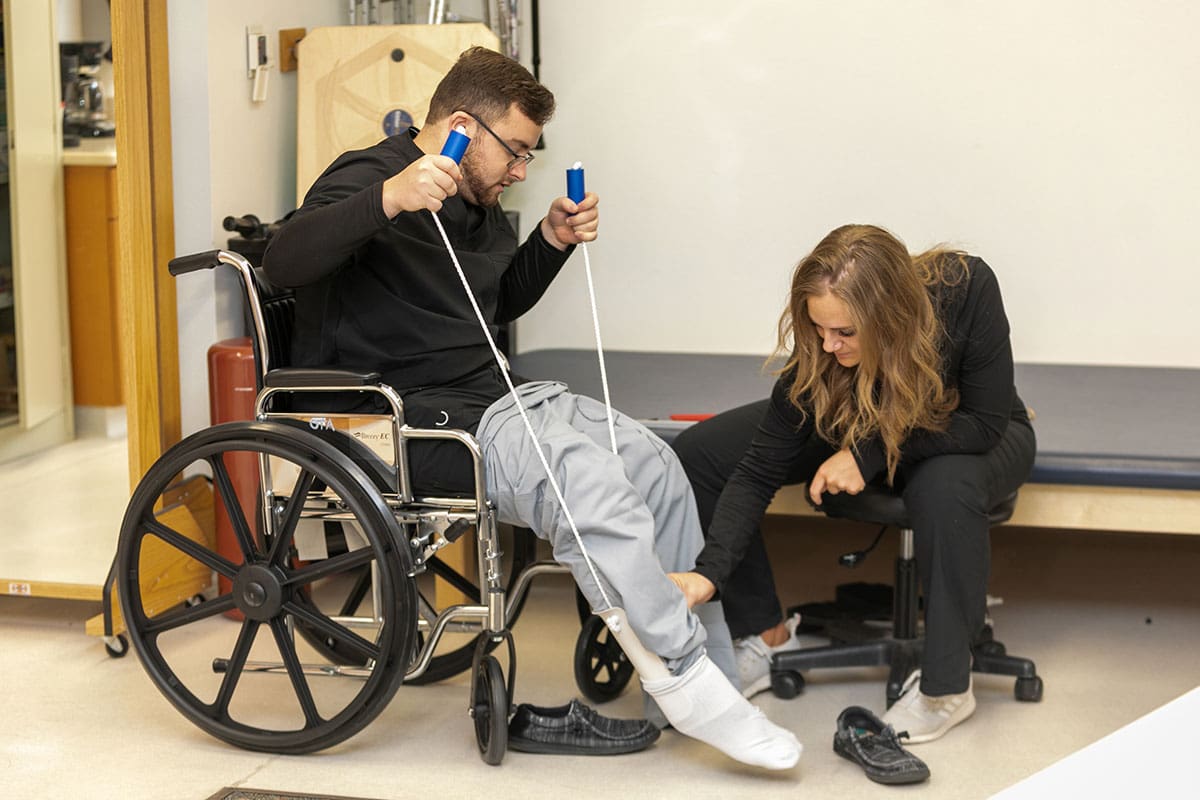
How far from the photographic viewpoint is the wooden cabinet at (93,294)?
10.5 ft

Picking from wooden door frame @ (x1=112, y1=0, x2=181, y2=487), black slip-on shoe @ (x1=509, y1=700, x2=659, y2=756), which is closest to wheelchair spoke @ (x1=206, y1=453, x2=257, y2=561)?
black slip-on shoe @ (x1=509, y1=700, x2=659, y2=756)

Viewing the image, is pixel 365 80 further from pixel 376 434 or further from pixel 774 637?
pixel 774 637

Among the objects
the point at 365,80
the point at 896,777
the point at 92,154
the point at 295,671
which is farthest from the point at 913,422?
the point at 92,154

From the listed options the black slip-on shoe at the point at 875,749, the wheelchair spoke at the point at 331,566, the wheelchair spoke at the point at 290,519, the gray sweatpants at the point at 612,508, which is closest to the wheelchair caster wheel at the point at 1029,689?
the black slip-on shoe at the point at 875,749

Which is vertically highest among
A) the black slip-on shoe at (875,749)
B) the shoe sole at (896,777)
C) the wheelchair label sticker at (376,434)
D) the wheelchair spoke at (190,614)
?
the wheelchair label sticker at (376,434)

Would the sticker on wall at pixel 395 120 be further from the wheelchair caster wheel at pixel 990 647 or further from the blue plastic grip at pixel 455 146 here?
the wheelchair caster wheel at pixel 990 647

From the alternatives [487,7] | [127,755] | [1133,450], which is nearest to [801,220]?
[487,7]

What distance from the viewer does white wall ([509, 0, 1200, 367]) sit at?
11.8ft

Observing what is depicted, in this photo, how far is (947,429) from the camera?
246 centimetres

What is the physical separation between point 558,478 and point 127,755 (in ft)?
2.97

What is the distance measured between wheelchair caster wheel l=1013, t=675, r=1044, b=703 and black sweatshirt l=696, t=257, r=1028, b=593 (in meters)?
0.49

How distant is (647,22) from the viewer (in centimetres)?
375

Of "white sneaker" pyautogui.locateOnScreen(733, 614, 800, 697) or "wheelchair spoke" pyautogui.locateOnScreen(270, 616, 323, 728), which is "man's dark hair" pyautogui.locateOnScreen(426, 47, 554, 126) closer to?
"wheelchair spoke" pyautogui.locateOnScreen(270, 616, 323, 728)

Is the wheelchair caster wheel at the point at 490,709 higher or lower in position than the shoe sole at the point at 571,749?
higher
